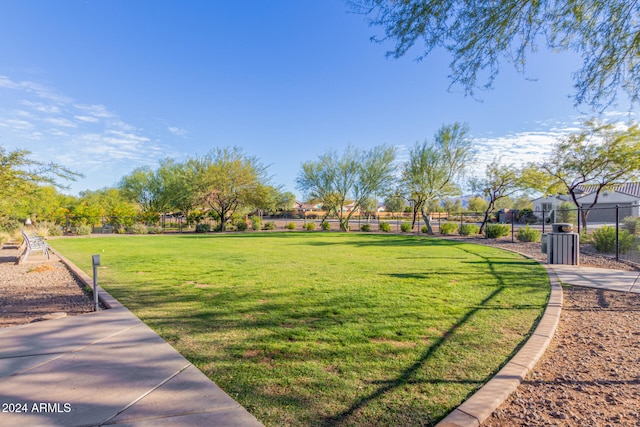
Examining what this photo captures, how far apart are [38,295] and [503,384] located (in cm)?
730

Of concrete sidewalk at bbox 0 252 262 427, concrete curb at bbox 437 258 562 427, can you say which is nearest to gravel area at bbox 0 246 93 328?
concrete sidewalk at bbox 0 252 262 427

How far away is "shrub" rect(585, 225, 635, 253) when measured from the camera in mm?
11633

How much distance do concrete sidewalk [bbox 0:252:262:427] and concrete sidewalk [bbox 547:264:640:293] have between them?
7551 millimetres

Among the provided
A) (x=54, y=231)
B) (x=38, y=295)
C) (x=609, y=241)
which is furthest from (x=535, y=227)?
(x=54, y=231)

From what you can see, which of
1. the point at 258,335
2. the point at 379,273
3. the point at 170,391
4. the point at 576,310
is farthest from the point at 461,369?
the point at 379,273

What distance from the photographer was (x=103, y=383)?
2.67 metres

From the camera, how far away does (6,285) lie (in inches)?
263

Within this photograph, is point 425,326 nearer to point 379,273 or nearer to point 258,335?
point 258,335

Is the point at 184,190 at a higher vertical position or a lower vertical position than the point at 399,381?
higher

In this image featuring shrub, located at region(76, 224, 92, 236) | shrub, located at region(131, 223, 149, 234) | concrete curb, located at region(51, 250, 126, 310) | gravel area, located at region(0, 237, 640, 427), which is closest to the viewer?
gravel area, located at region(0, 237, 640, 427)

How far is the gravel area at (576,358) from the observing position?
7.86ft

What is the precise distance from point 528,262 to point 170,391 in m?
10.4

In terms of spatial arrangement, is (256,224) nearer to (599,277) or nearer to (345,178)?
(345,178)

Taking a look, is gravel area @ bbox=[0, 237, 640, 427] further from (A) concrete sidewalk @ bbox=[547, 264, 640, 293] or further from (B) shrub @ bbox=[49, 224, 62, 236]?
(B) shrub @ bbox=[49, 224, 62, 236]
